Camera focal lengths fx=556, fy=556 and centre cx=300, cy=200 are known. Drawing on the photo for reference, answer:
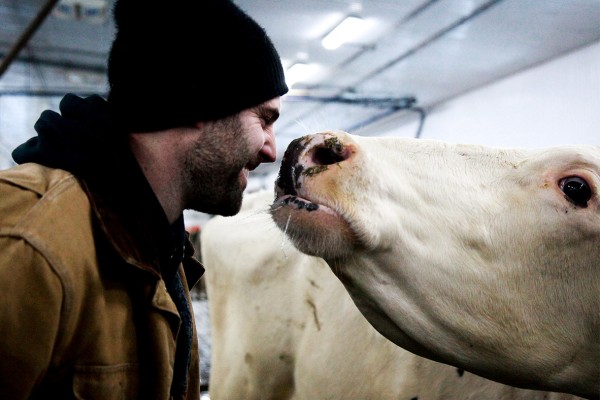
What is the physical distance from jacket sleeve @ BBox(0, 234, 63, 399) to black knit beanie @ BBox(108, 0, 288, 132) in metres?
0.54

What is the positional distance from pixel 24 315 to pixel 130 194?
41cm

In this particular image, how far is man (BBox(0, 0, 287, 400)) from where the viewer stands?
1.16 meters

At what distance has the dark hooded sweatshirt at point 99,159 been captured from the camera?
1.38 m

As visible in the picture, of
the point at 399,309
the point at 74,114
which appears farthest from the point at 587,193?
the point at 74,114

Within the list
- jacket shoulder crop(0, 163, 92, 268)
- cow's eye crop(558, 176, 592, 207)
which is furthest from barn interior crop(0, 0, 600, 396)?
cow's eye crop(558, 176, 592, 207)

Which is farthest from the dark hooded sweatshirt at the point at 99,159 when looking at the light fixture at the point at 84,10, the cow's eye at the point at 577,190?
the light fixture at the point at 84,10

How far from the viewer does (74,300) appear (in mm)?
1209

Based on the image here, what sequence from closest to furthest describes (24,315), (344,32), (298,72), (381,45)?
(24,315) → (344,32) → (381,45) → (298,72)

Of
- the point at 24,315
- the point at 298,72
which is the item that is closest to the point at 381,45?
the point at 298,72

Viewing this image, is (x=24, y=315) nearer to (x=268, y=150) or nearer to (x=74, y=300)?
(x=74, y=300)

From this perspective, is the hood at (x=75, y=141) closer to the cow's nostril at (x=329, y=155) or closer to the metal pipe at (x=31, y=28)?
the cow's nostril at (x=329, y=155)

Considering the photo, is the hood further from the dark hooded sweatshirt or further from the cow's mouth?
the cow's mouth

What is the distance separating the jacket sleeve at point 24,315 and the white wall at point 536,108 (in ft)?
27.6

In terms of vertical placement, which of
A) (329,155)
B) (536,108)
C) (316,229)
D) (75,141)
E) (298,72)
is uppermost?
(75,141)
